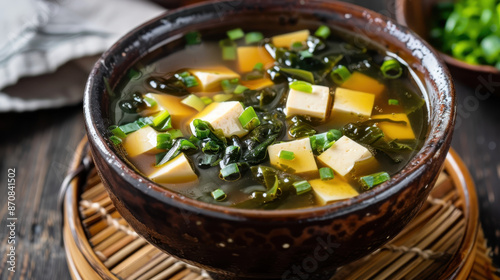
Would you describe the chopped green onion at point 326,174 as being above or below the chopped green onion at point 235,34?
below

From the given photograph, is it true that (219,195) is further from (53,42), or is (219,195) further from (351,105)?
(53,42)

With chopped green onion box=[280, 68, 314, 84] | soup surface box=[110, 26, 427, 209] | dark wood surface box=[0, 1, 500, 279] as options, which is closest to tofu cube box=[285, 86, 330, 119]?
soup surface box=[110, 26, 427, 209]

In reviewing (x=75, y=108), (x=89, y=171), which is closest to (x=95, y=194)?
(x=89, y=171)

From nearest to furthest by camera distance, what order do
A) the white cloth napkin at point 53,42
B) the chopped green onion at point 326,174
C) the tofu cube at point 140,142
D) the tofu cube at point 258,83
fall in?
the chopped green onion at point 326,174, the tofu cube at point 140,142, the tofu cube at point 258,83, the white cloth napkin at point 53,42

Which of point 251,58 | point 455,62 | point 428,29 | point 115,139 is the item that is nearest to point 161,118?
point 115,139

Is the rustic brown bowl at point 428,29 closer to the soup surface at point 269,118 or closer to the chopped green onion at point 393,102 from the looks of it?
the soup surface at point 269,118

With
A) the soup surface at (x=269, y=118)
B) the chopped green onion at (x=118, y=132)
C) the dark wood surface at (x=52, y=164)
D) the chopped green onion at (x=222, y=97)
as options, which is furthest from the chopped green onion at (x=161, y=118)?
the dark wood surface at (x=52, y=164)
